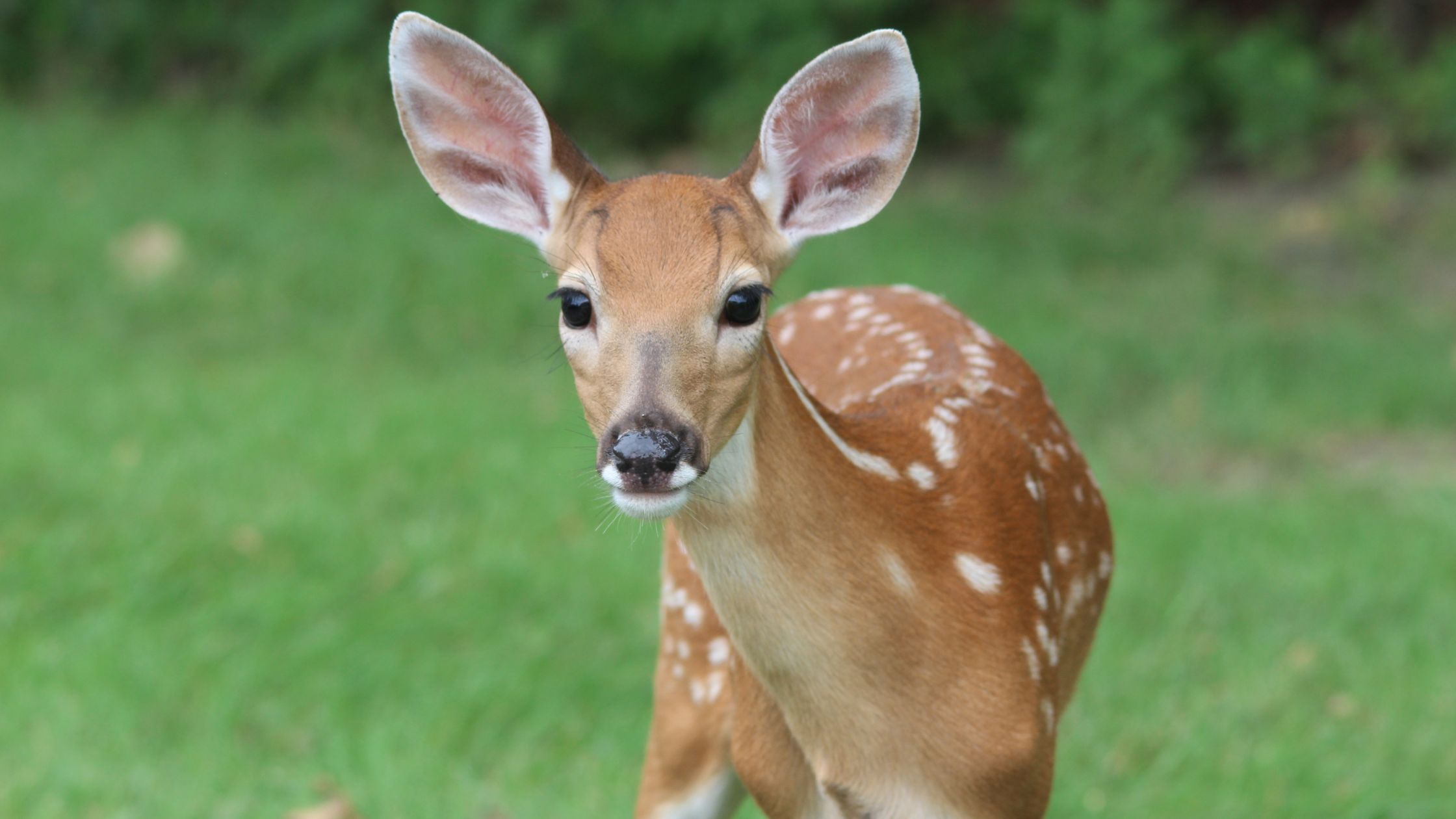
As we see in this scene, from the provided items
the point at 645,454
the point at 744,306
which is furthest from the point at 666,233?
the point at 645,454

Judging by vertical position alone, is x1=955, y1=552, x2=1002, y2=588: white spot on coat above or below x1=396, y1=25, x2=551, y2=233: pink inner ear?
below

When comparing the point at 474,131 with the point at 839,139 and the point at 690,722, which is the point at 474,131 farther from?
the point at 690,722

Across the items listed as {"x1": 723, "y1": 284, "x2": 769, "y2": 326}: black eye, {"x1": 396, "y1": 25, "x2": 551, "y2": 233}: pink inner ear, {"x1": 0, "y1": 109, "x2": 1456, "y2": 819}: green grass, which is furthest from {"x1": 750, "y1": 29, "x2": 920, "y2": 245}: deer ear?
{"x1": 0, "y1": 109, "x2": 1456, "y2": 819}: green grass

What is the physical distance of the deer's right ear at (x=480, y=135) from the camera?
2676mm

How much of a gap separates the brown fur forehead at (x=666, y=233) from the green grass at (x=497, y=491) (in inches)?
63.2

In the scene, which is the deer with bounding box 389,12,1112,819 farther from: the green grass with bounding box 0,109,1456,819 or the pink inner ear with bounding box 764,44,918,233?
the green grass with bounding box 0,109,1456,819

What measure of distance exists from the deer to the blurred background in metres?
0.87

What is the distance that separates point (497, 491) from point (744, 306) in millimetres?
3202

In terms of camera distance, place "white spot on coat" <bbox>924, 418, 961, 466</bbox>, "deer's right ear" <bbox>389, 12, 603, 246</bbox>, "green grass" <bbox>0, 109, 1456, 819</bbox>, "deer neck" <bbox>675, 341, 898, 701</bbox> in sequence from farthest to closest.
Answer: "green grass" <bbox>0, 109, 1456, 819</bbox> → "white spot on coat" <bbox>924, 418, 961, 466</bbox> → "deer's right ear" <bbox>389, 12, 603, 246</bbox> → "deer neck" <bbox>675, 341, 898, 701</bbox>

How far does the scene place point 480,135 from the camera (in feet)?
9.09

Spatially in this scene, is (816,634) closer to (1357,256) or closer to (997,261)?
(997,261)

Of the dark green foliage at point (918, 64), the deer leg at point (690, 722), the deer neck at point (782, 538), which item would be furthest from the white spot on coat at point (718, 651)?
the dark green foliage at point (918, 64)

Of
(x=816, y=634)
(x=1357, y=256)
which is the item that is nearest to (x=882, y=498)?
(x=816, y=634)

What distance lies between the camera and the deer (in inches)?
95.7
